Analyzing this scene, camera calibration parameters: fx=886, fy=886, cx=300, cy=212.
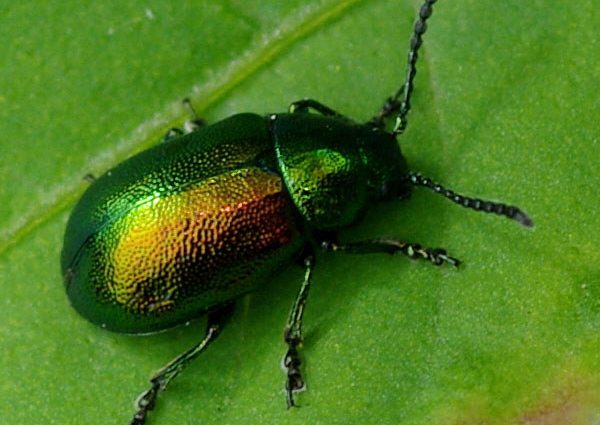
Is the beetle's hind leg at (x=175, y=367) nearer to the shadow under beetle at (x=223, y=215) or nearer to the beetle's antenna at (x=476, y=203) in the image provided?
the shadow under beetle at (x=223, y=215)

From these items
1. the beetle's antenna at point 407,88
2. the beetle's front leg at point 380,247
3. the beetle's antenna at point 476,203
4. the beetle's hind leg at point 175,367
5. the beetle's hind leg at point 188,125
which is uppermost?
the beetle's antenna at point 407,88

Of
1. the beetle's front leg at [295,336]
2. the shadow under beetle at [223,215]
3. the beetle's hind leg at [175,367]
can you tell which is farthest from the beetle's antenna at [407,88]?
the beetle's hind leg at [175,367]

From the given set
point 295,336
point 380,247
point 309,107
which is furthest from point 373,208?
point 295,336

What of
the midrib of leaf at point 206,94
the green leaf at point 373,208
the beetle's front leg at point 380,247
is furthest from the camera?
the midrib of leaf at point 206,94

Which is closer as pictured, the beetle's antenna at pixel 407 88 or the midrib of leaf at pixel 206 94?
the beetle's antenna at pixel 407 88

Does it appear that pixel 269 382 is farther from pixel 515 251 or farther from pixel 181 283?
pixel 515 251

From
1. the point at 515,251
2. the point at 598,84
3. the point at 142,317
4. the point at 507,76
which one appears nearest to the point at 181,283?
the point at 142,317
